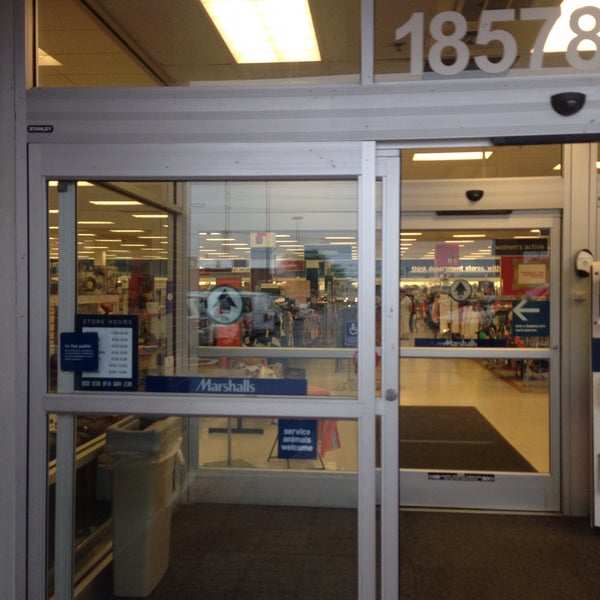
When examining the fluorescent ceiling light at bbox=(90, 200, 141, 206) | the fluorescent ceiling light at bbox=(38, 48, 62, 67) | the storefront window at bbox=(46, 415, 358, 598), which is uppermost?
the fluorescent ceiling light at bbox=(38, 48, 62, 67)

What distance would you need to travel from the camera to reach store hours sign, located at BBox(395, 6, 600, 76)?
2533mm

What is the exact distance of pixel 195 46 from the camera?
2855 mm

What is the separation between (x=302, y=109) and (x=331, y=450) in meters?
1.49

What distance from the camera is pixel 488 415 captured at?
6.52 m

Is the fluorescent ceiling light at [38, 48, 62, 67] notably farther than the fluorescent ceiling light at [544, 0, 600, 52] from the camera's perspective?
Yes

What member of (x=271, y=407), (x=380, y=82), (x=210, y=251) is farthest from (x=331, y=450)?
(x=380, y=82)

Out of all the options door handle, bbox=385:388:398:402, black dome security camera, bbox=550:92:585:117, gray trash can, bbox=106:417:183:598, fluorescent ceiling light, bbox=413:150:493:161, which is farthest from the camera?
fluorescent ceiling light, bbox=413:150:493:161

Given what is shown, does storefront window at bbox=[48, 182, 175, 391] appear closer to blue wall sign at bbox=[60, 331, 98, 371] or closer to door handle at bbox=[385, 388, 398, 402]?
blue wall sign at bbox=[60, 331, 98, 371]

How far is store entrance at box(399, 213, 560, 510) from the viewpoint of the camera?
190 inches

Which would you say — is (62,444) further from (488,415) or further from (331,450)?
(488,415)

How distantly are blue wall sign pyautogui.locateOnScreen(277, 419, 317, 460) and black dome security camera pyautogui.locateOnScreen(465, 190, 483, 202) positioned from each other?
289 cm

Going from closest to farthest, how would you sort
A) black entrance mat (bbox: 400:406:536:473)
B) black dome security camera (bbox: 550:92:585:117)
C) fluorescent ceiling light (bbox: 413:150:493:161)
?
black dome security camera (bbox: 550:92:585:117)
fluorescent ceiling light (bbox: 413:150:493:161)
black entrance mat (bbox: 400:406:536:473)

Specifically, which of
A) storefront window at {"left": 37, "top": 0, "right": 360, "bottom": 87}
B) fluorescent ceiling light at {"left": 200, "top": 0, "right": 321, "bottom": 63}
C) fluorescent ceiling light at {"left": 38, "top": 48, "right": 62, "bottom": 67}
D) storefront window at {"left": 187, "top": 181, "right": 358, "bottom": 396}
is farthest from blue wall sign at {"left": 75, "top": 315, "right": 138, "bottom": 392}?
fluorescent ceiling light at {"left": 200, "top": 0, "right": 321, "bottom": 63}

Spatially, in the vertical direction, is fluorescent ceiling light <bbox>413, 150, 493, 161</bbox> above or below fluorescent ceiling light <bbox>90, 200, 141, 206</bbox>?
above
